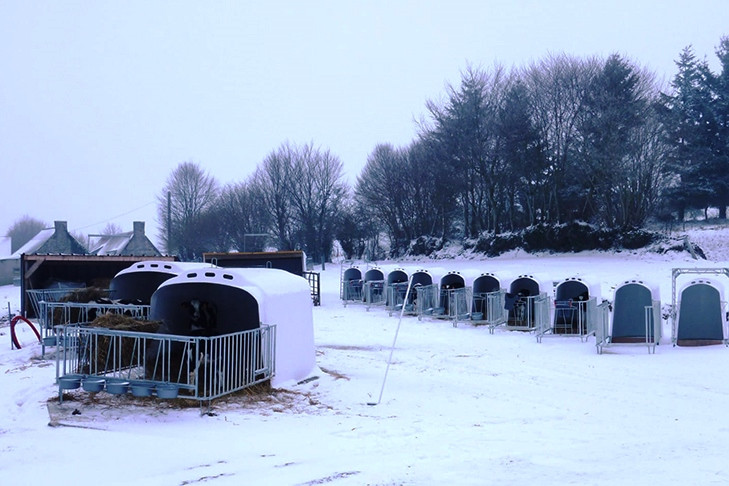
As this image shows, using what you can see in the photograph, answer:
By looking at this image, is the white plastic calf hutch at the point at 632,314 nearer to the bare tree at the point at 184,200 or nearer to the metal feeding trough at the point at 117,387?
the metal feeding trough at the point at 117,387

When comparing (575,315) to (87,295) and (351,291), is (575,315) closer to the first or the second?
(351,291)

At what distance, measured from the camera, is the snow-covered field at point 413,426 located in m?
6.51

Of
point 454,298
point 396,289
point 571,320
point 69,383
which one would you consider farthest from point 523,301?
point 69,383

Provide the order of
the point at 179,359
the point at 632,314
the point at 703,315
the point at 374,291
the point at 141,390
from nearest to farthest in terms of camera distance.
→ the point at 141,390 → the point at 179,359 → the point at 703,315 → the point at 632,314 → the point at 374,291

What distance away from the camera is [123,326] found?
1074cm

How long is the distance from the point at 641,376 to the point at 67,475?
35.0 ft

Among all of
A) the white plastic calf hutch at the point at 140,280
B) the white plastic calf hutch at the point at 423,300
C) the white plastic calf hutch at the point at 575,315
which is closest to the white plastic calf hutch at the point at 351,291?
the white plastic calf hutch at the point at 423,300

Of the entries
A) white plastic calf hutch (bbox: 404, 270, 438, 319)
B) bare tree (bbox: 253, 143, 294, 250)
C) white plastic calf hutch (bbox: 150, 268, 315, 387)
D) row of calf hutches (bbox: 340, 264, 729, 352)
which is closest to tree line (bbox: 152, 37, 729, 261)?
bare tree (bbox: 253, 143, 294, 250)

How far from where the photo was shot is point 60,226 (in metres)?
57.8

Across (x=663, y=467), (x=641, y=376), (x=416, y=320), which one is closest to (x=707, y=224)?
(x=416, y=320)

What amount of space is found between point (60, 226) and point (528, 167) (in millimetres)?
39918

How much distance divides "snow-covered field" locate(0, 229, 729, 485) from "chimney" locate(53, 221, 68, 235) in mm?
45128

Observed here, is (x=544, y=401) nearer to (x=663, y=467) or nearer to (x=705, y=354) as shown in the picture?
(x=663, y=467)

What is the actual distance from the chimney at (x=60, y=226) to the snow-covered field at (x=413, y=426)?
148ft
